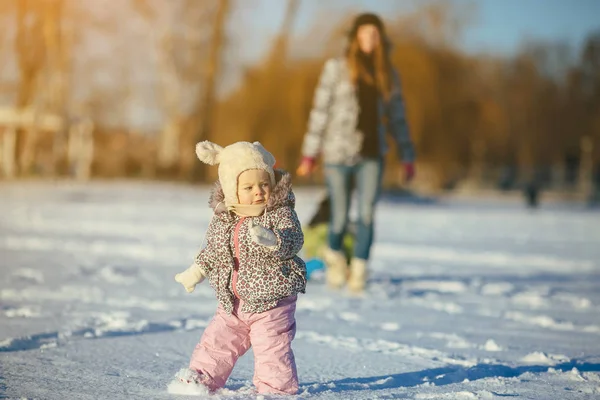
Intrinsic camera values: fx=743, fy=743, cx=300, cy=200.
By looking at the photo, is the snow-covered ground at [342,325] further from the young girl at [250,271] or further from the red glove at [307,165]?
the red glove at [307,165]

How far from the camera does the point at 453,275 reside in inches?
245

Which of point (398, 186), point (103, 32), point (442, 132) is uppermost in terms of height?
point (103, 32)

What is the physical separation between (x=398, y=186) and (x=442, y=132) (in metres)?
4.91

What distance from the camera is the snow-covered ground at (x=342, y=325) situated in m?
2.37

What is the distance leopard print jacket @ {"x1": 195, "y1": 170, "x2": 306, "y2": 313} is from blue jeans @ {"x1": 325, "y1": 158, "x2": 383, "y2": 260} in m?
2.39

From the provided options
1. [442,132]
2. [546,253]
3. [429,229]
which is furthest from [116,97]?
[546,253]

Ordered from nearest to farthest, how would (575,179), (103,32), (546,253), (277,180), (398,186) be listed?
(277,180)
(546,253)
(103,32)
(398,186)
(575,179)

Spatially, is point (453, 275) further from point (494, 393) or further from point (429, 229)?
point (429, 229)

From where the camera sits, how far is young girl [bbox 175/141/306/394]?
2254 millimetres

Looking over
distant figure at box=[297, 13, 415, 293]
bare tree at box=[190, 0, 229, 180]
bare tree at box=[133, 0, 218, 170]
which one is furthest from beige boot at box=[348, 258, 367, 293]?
bare tree at box=[133, 0, 218, 170]

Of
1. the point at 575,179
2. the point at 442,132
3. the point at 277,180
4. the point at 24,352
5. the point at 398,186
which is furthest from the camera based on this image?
the point at 575,179

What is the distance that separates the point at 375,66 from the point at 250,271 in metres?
2.86

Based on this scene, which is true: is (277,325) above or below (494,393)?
above

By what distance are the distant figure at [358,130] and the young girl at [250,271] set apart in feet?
7.57
